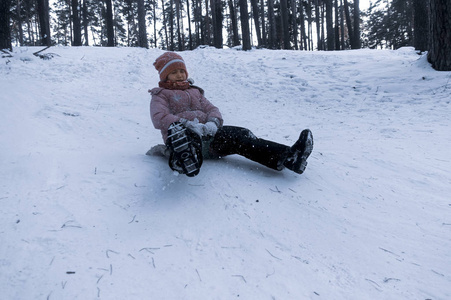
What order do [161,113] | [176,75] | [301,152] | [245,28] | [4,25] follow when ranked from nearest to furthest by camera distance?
[301,152], [161,113], [176,75], [4,25], [245,28]

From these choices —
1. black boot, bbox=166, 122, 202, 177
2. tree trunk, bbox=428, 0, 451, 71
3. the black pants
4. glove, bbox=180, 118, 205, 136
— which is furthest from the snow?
tree trunk, bbox=428, 0, 451, 71

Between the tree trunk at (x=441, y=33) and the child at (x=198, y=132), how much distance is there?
5.15 m

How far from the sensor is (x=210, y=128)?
9.36 ft

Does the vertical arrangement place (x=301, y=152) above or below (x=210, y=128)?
below

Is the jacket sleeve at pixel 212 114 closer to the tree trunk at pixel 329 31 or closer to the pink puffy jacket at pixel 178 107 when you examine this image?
the pink puffy jacket at pixel 178 107

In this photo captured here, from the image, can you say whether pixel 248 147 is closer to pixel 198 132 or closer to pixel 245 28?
pixel 198 132

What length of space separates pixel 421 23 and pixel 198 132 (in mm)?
9058

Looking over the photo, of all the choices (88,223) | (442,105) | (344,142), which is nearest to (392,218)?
(344,142)

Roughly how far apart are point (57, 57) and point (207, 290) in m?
8.84

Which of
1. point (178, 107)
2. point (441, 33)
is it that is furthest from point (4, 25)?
point (441, 33)

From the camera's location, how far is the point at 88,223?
198cm

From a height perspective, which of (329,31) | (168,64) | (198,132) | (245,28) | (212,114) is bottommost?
(198,132)

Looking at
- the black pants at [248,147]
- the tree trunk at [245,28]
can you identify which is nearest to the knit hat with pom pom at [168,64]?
the black pants at [248,147]

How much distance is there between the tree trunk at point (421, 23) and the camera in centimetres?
795
